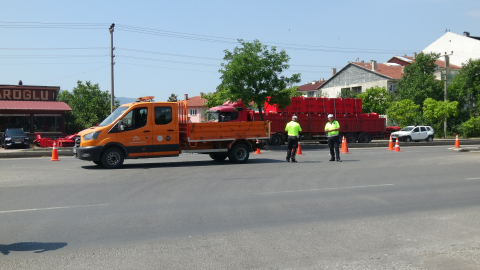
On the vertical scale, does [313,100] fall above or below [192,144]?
above

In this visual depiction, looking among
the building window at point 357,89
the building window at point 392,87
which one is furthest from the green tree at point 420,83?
the building window at point 357,89

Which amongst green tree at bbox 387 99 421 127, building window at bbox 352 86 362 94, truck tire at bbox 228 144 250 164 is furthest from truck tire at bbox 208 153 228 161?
building window at bbox 352 86 362 94

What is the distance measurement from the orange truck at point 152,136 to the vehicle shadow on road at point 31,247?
9.00m

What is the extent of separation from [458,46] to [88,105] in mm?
62381

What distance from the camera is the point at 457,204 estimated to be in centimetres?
864

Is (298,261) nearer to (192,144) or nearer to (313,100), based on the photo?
(192,144)

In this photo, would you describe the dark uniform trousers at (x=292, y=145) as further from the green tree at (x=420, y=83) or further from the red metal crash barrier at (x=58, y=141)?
the green tree at (x=420, y=83)

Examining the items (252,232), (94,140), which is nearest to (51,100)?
(94,140)

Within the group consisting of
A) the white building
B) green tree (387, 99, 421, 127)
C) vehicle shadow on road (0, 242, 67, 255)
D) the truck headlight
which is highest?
the white building

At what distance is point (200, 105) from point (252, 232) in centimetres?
8987

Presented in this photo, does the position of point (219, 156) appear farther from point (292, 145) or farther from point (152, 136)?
point (152, 136)

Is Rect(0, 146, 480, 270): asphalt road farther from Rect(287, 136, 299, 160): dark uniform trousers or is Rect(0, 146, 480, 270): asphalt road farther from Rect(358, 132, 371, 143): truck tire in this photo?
Rect(358, 132, 371, 143): truck tire

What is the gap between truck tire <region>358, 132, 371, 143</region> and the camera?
37.4 meters

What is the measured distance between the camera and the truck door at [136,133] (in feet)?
49.1
